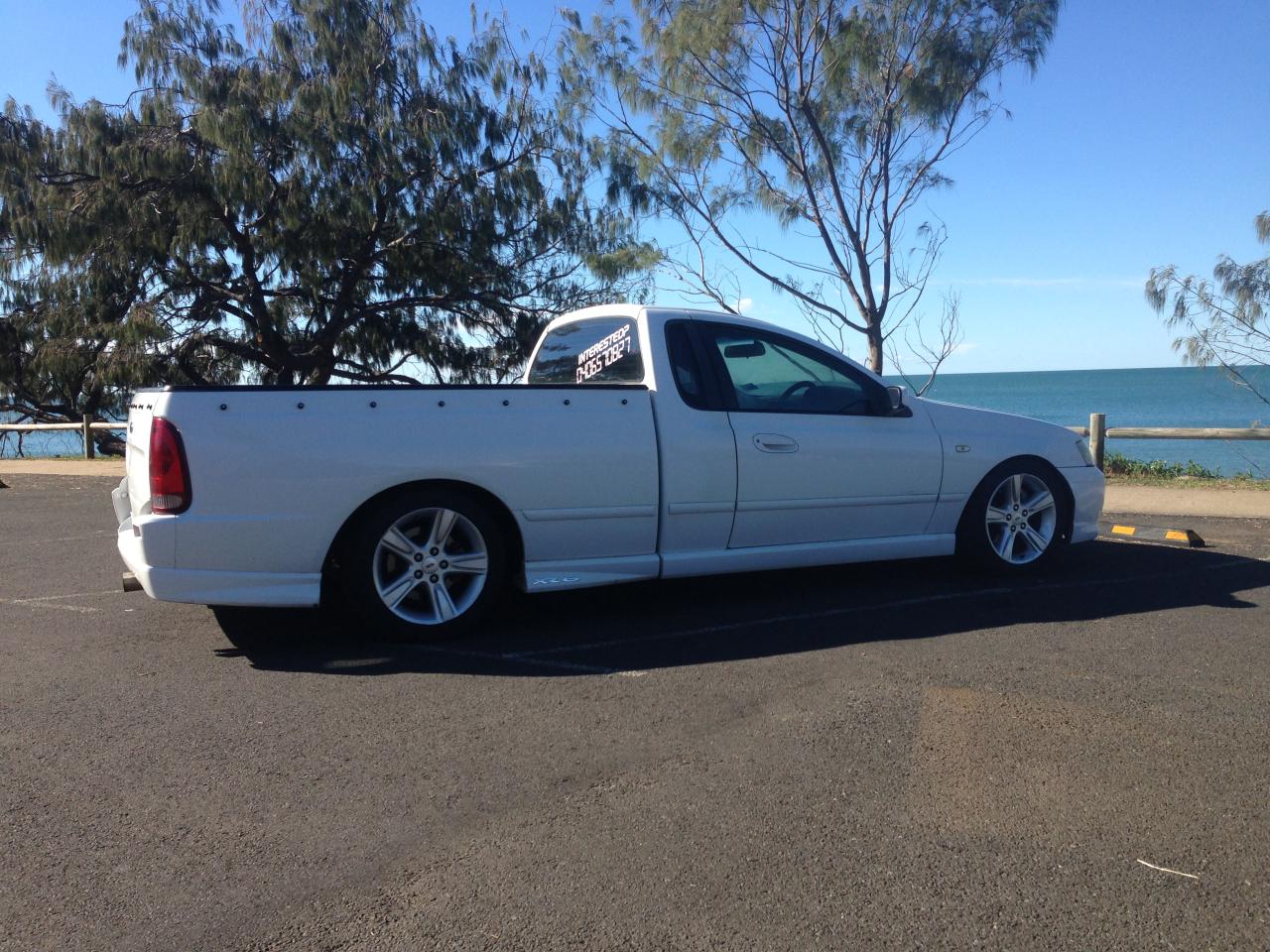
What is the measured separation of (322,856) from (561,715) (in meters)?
1.37

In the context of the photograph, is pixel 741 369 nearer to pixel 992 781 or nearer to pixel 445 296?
pixel 992 781

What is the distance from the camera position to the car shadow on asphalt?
531 cm

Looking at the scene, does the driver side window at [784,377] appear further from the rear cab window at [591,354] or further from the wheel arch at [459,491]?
the wheel arch at [459,491]

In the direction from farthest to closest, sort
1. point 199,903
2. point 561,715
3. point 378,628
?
point 378,628 < point 561,715 < point 199,903

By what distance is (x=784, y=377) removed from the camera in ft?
21.4

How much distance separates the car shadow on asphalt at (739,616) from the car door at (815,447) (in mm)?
484

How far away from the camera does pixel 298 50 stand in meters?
20.6

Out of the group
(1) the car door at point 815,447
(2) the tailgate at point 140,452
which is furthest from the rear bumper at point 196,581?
(1) the car door at point 815,447

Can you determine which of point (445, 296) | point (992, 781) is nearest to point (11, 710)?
point (992, 781)

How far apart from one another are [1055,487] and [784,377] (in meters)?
2.04

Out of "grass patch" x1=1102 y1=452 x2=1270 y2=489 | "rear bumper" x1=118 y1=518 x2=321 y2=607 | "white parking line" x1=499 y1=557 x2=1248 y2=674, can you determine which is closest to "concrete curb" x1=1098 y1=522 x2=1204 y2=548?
"white parking line" x1=499 y1=557 x2=1248 y2=674

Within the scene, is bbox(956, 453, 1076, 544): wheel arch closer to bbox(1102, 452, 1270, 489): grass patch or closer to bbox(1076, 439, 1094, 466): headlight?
bbox(1076, 439, 1094, 466): headlight

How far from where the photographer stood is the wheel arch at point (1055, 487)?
690cm

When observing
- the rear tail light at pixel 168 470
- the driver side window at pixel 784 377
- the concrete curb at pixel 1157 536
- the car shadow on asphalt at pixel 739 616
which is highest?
the driver side window at pixel 784 377
